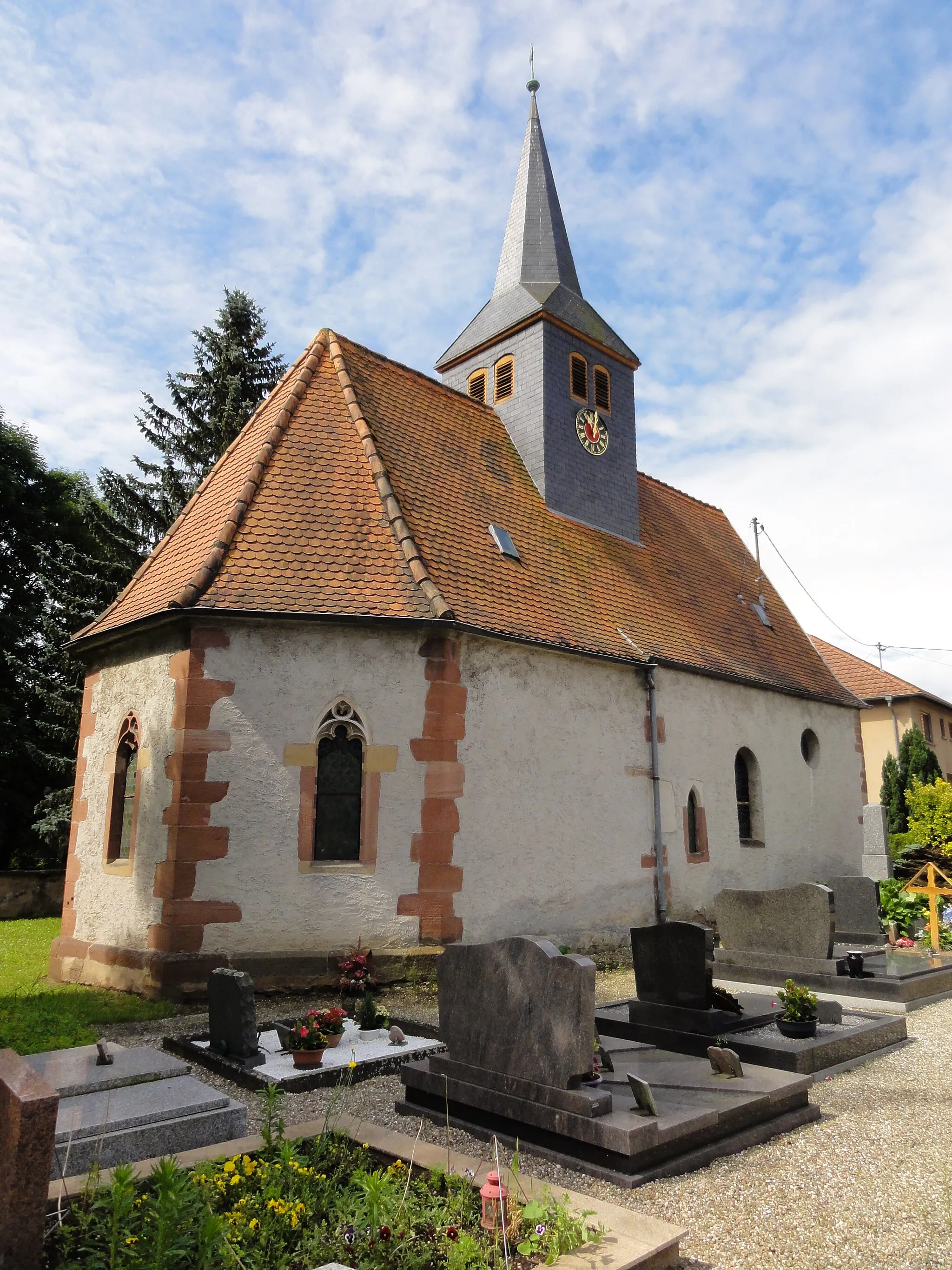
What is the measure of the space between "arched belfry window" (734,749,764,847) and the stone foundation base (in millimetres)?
8134

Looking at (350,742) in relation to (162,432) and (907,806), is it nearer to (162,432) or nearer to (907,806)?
(162,432)

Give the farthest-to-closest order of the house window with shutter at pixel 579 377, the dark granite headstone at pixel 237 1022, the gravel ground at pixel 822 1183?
the house window with shutter at pixel 579 377 → the dark granite headstone at pixel 237 1022 → the gravel ground at pixel 822 1183

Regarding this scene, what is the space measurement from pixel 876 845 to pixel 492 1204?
12909 millimetres

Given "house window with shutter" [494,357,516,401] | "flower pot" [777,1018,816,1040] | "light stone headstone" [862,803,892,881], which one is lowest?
"flower pot" [777,1018,816,1040]

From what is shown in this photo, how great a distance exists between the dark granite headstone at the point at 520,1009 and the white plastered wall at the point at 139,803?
4.97 metres

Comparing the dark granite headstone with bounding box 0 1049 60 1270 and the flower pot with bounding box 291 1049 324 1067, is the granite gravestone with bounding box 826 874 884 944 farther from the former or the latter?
the dark granite headstone with bounding box 0 1049 60 1270

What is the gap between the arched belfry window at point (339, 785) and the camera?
1023cm

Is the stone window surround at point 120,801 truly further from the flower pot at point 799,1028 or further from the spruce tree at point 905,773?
the spruce tree at point 905,773

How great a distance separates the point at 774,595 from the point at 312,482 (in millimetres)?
14062

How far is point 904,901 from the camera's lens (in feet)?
46.0

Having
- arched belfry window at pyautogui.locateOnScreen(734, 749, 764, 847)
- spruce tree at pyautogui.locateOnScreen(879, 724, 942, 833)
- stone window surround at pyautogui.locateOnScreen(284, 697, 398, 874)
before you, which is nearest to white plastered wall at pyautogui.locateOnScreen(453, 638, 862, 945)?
arched belfry window at pyautogui.locateOnScreen(734, 749, 764, 847)

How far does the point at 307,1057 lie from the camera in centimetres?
687

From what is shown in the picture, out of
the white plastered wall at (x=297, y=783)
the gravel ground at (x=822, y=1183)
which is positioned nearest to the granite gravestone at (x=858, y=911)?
the gravel ground at (x=822, y=1183)

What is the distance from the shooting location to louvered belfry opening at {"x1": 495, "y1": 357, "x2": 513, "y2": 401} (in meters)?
17.2
